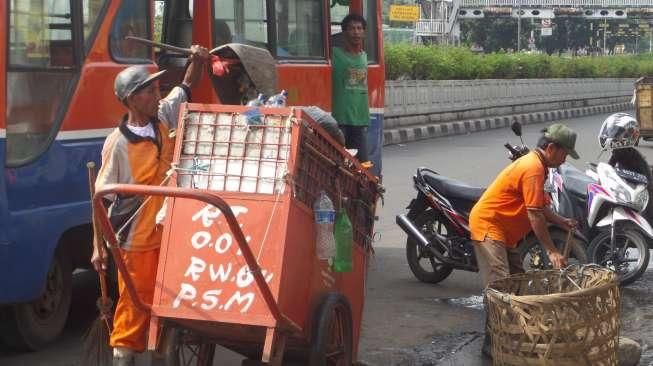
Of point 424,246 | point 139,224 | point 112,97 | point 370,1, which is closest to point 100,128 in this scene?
point 112,97

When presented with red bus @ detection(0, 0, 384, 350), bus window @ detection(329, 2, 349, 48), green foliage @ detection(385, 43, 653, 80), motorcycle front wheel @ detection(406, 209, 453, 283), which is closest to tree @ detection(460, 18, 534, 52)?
green foliage @ detection(385, 43, 653, 80)

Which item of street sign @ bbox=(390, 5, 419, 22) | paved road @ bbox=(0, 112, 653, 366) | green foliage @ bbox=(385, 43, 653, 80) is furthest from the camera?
Result: street sign @ bbox=(390, 5, 419, 22)

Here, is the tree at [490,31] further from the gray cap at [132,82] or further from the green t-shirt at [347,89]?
the gray cap at [132,82]

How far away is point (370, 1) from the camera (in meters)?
10.1

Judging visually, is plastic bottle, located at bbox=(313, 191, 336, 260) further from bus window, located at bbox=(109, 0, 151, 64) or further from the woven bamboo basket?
bus window, located at bbox=(109, 0, 151, 64)

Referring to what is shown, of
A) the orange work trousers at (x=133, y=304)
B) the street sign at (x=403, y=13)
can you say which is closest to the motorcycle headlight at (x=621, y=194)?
the orange work trousers at (x=133, y=304)

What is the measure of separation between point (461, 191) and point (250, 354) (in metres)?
3.15

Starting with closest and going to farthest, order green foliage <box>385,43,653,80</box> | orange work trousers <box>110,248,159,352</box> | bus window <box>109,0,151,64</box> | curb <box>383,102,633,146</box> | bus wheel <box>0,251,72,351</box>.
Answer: orange work trousers <box>110,248,159,352</box>
bus wheel <box>0,251,72,351</box>
bus window <box>109,0,151,64</box>
curb <box>383,102,633,146</box>
green foliage <box>385,43,653,80</box>

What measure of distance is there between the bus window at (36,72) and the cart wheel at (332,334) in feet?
6.29

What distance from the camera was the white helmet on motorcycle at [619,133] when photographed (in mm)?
8305

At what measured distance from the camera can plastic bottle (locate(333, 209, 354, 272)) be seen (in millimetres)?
4805

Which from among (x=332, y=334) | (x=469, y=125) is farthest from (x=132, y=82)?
(x=469, y=125)

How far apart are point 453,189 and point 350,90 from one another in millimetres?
1240

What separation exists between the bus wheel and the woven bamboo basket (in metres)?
2.60
